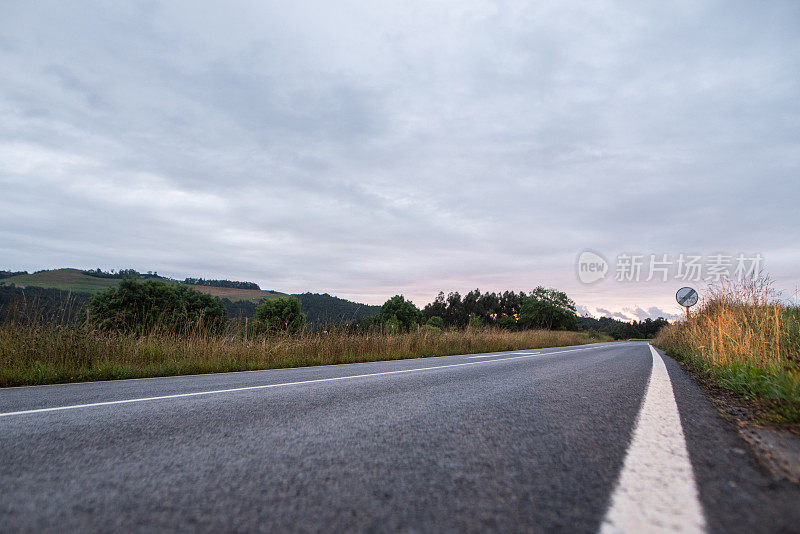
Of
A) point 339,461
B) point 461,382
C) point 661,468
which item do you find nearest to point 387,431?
point 339,461

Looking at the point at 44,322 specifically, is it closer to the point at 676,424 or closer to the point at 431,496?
the point at 431,496

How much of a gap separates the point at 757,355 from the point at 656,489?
13.6 feet

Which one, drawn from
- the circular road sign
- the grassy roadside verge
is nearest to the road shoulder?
the grassy roadside verge

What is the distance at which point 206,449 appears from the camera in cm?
209

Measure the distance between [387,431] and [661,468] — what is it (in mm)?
1400

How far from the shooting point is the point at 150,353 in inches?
285

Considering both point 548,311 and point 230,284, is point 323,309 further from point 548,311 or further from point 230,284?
point 230,284

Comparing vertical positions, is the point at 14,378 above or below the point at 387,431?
below

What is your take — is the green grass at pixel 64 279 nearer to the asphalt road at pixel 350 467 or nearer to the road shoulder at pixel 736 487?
the asphalt road at pixel 350 467

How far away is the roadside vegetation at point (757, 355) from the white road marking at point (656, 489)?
118 cm

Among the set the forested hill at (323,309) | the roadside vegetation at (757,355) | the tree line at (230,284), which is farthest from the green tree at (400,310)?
the roadside vegetation at (757,355)

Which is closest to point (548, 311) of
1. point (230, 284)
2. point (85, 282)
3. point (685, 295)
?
point (685, 295)

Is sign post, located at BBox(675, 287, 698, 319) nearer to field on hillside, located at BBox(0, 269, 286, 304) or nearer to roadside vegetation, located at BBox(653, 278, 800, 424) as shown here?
roadside vegetation, located at BBox(653, 278, 800, 424)

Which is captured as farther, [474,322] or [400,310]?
[400,310]
